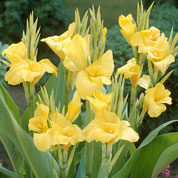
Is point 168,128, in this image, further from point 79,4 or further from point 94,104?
point 79,4

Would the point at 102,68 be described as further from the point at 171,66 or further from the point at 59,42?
the point at 171,66

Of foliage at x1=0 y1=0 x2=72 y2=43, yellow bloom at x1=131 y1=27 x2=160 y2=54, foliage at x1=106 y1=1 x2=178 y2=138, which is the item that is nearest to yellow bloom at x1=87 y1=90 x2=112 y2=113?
yellow bloom at x1=131 y1=27 x2=160 y2=54

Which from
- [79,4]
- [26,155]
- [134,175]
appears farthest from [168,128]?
[79,4]

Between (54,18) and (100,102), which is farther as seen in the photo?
(54,18)

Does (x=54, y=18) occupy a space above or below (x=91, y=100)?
below

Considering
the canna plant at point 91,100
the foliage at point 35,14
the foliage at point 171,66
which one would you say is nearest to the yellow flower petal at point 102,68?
the canna plant at point 91,100

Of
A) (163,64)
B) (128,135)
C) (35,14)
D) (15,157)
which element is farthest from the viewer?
(35,14)

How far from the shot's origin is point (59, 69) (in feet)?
5.07

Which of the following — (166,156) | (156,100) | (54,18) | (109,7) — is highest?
(156,100)

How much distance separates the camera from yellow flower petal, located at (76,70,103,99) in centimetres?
97

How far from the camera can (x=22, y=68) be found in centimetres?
109

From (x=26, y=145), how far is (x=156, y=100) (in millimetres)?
416

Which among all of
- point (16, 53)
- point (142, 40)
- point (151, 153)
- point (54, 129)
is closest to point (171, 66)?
point (151, 153)

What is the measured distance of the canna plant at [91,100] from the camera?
38.2 inches
